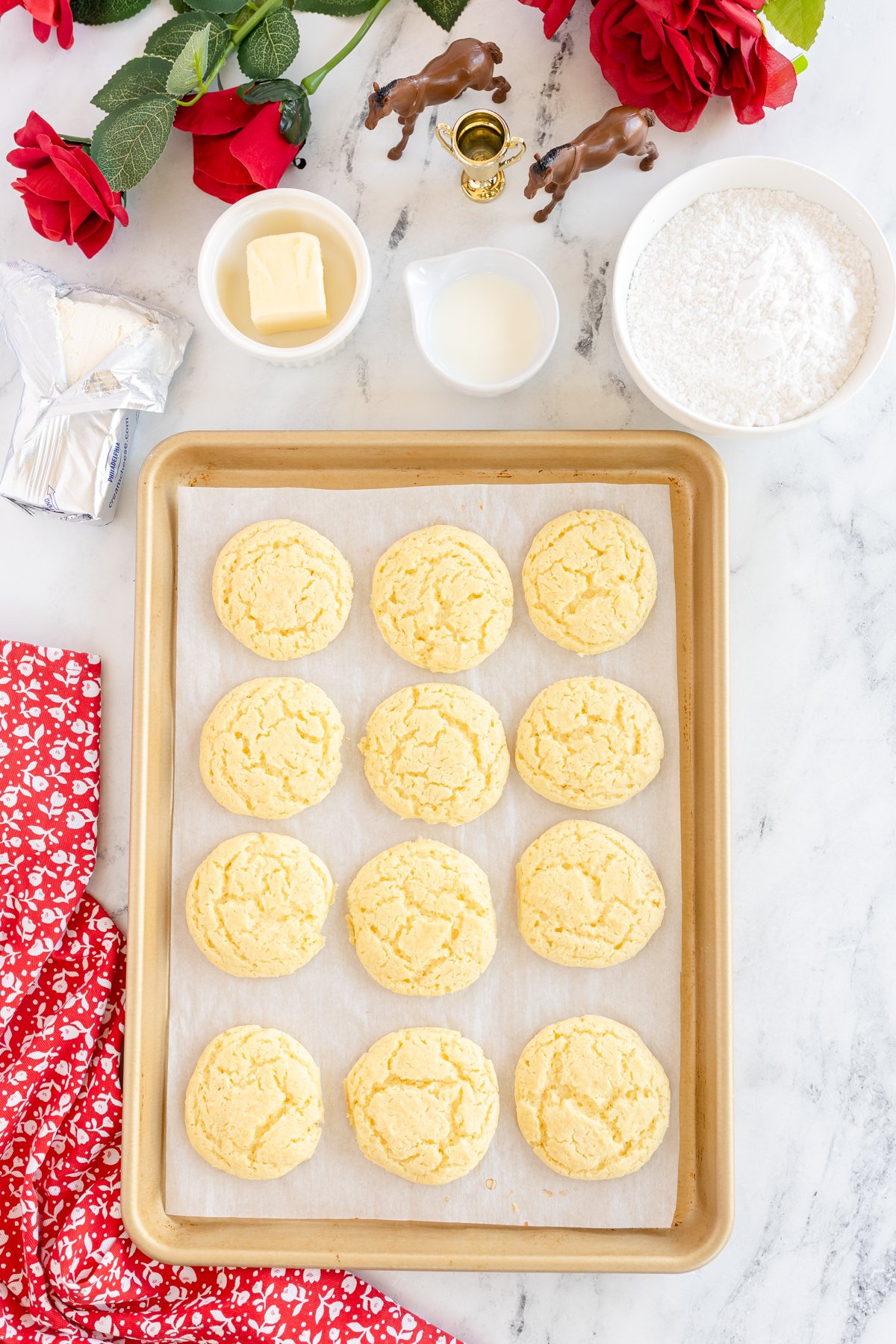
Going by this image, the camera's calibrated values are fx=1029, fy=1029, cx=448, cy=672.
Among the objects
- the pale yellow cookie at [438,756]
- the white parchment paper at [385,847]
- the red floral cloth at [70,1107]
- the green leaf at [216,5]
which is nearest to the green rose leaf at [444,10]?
the green leaf at [216,5]

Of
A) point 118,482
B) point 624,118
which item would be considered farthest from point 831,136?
point 118,482

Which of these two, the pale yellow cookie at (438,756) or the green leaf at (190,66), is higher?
the green leaf at (190,66)

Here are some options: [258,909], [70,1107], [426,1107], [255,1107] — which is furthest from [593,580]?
[70,1107]

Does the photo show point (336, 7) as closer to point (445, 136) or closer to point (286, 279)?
point (445, 136)

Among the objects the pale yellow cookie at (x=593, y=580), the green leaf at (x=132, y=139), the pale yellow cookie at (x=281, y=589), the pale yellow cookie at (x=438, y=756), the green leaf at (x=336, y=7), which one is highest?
the green leaf at (x=336, y=7)

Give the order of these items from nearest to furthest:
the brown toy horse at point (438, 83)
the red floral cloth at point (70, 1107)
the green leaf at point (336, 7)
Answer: the brown toy horse at point (438, 83)
the red floral cloth at point (70, 1107)
the green leaf at point (336, 7)

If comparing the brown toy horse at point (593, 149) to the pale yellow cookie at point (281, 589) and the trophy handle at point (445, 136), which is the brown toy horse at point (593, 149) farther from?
the pale yellow cookie at point (281, 589)
